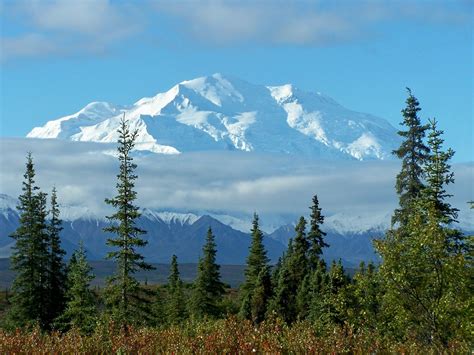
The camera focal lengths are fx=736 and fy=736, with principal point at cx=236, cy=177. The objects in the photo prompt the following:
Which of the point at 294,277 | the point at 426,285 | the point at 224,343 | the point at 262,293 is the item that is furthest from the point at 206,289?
the point at 224,343

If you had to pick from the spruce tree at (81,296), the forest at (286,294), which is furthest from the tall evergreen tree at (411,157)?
the spruce tree at (81,296)

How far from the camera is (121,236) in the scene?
47.5m

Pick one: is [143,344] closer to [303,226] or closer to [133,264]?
[133,264]

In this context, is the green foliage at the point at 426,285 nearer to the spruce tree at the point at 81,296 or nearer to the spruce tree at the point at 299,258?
the spruce tree at the point at 81,296

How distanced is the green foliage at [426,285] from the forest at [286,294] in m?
0.03

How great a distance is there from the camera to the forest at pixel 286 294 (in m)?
10.7

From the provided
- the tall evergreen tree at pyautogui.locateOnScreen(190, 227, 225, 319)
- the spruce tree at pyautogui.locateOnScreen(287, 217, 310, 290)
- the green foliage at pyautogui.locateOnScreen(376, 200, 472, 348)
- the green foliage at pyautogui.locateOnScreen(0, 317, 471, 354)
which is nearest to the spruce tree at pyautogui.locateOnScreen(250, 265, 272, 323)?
the spruce tree at pyautogui.locateOnScreen(287, 217, 310, 290)

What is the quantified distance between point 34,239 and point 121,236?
15428mm

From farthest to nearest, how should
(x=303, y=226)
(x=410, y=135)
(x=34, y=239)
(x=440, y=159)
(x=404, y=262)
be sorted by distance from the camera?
(x=303, y=226), (x=34, y=239), (x=410, y=135), (x=440, y=159), (x=404, y=262)

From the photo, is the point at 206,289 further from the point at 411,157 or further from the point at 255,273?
the point at 411,157

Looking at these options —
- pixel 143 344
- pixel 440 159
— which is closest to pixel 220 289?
pixel 440 159

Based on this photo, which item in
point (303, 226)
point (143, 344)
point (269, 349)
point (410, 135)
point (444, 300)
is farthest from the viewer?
point (303, 226)

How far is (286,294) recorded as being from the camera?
259 feet

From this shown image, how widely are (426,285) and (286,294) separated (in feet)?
196
